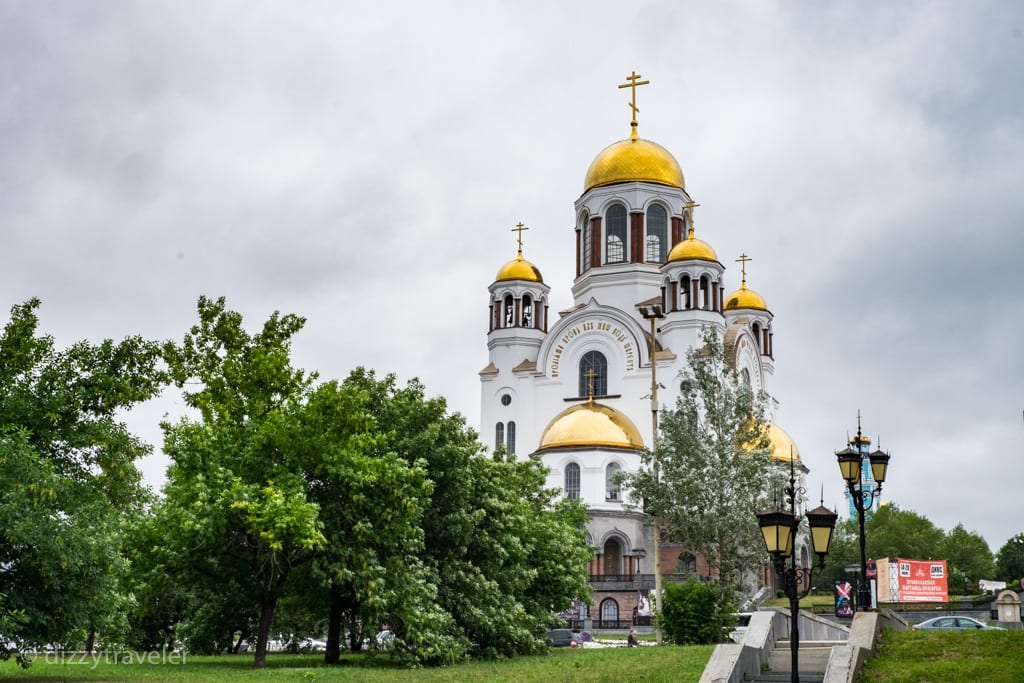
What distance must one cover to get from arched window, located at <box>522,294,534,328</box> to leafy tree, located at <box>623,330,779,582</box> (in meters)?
22.9

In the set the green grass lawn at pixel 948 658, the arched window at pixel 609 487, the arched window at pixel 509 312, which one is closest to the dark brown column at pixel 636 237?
the arched window at pixel 509 312

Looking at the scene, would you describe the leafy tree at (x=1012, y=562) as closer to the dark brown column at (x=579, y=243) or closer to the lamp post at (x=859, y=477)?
the dark brown column at (x=579, y=243)

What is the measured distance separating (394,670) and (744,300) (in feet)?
152

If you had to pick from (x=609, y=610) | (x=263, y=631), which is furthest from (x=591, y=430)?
(x=263, y=631)

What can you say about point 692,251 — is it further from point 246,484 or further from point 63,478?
point 63,478

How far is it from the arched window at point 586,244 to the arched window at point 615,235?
100 centimetres

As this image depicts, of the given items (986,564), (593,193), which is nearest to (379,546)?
(593,193)

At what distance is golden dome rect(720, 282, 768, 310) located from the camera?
211 ft

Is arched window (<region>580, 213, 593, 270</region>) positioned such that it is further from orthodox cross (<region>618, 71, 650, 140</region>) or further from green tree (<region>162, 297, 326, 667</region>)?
green tree (<region>162, 297, 326, 667</region>)

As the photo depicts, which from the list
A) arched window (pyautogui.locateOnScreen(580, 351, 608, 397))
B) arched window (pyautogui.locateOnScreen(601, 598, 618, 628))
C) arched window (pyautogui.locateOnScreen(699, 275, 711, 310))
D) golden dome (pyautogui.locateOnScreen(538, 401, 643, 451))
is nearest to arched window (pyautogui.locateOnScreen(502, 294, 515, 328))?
arched window (pyautogui.locateOnScreen(580, 351, 608, 397))

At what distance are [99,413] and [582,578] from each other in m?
14.7

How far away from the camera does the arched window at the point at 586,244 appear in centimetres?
5988

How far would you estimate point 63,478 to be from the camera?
55.9ft

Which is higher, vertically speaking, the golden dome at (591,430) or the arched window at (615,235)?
the arched window at (615,235)
